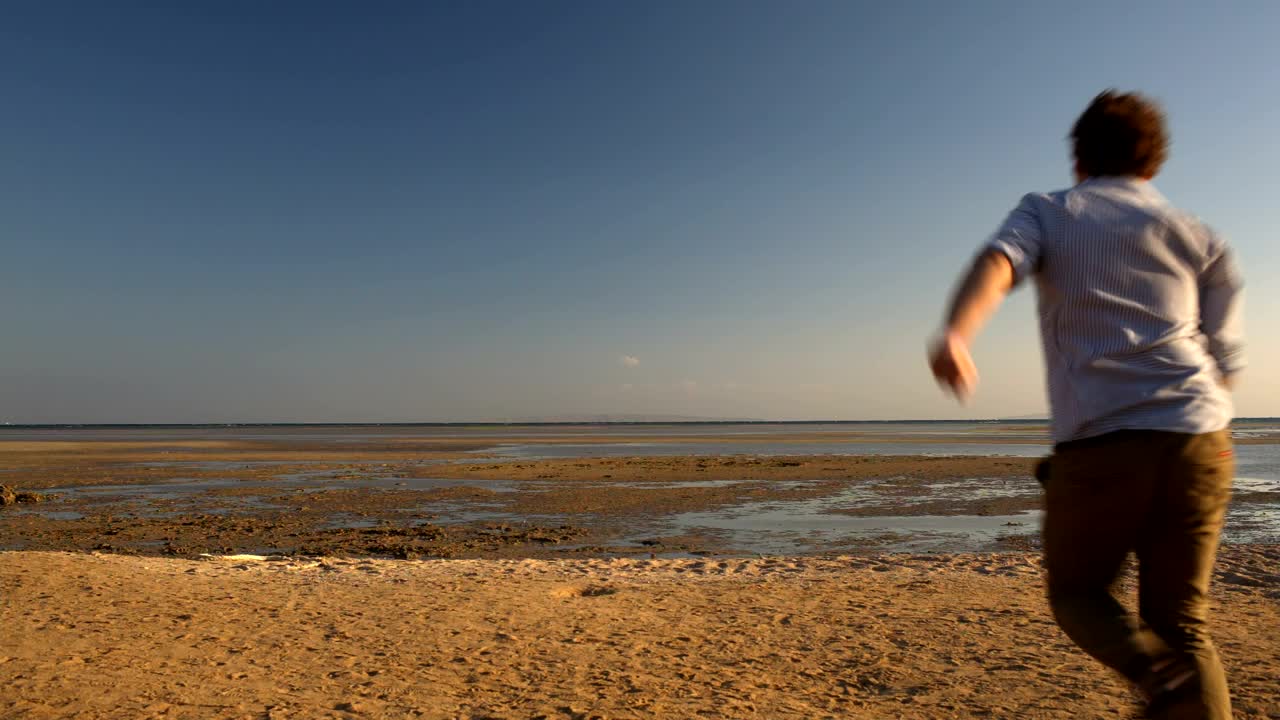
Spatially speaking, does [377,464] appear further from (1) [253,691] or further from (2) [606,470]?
(1) [253,691]

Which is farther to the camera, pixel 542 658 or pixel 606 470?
pixel 606 470

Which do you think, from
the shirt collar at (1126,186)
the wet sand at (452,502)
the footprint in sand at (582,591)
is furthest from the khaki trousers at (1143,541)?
the wet sand at (452,502)

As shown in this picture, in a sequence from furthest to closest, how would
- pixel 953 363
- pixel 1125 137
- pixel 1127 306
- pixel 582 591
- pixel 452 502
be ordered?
pixel 452 502 → pixel 582 591 → pixel 1125 137 → pixel 1127 306 → pixel 953 363

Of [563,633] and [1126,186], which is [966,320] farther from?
[563,633]

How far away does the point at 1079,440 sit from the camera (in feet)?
6.75

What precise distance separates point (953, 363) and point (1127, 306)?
50 cm

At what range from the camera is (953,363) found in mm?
1911

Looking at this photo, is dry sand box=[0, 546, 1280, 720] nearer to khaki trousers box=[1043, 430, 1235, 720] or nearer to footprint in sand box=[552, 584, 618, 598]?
footprint in sand box=[552, 584, 618, 598]

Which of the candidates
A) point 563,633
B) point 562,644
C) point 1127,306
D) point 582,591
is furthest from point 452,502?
point 1127,306

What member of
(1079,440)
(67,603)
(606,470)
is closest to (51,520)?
(67,603)

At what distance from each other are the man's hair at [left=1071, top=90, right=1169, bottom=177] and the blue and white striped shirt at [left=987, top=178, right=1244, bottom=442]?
0.28 ft

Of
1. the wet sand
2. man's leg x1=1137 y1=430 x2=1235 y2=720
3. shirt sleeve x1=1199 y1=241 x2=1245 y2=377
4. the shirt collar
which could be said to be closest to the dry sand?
man's leg x1=1137 y1=430 x2=1235 y2=720

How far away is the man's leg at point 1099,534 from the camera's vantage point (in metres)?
1.99

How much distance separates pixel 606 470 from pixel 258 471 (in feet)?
35.0
